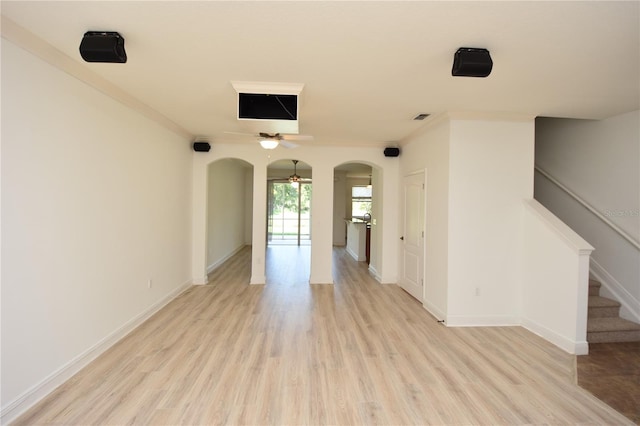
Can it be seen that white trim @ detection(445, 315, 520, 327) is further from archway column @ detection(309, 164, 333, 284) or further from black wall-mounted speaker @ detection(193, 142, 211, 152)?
black wall-mounted speaker @ detection(193, 142, 211, 152)

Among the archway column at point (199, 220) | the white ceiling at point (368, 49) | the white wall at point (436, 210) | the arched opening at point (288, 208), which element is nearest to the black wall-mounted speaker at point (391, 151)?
the white wall at point (436, 210)

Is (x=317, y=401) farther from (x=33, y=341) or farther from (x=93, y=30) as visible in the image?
(x=93, y=30)

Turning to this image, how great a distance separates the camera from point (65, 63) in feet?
7.94

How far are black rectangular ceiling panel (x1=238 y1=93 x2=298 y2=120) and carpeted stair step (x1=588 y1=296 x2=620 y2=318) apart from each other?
4320 mm

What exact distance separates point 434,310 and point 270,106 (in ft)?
11.3

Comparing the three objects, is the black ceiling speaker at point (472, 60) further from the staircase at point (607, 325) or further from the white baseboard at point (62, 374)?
the white baseboard at point (62, 374)

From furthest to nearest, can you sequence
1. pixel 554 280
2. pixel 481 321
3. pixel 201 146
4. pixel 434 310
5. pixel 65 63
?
pixel 201 146, pixel 434 310, pixel 481 321, pixel 554 280, pixel 65 63

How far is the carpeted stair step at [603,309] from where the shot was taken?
3.66 m

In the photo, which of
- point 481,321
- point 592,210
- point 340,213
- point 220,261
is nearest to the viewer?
point 481,321

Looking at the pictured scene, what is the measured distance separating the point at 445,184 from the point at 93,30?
3854 millimetres

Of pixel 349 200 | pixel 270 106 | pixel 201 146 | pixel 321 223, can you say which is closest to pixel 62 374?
pixel 270 106

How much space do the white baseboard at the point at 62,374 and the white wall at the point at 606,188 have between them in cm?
600

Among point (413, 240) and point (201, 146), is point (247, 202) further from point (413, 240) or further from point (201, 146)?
point (413, 240)

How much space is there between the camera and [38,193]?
2201mm
